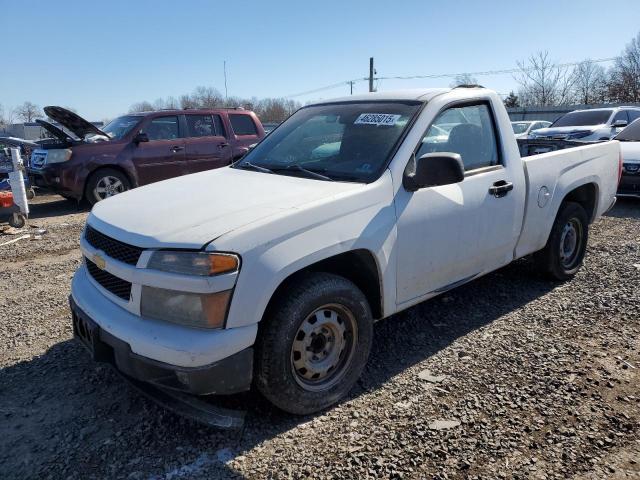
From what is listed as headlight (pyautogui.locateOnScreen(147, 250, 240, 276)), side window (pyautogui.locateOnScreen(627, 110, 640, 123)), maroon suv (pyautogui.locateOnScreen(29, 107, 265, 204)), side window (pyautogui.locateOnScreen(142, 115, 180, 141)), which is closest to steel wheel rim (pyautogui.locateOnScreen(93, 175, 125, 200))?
maroon suv (pyautogui.locateOnScreen(29, 107, 265, 204))

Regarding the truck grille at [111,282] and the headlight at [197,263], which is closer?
the headlight at [197,263]

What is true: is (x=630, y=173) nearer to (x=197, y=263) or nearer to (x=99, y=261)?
(x=197, y=263)

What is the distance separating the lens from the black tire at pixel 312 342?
8.36ft

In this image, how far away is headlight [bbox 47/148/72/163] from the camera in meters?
8.75

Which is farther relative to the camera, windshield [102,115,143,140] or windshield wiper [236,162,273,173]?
windshield [102,115,143,140]

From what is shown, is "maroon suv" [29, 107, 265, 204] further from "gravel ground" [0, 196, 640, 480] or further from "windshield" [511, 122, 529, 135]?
"windshield" [511, 122, 529, 135]

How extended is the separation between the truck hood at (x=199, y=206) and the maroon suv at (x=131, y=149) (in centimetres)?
614

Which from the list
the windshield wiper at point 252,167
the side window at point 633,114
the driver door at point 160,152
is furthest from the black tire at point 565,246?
the side window at point 633,114

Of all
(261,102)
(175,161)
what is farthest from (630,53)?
(175,161)

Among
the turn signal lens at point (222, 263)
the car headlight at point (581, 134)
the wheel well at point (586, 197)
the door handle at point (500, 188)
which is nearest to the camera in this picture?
the turn signal lens at point (222, 263)

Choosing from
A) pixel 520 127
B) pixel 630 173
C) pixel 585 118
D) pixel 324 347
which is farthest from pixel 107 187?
pixel 520 127

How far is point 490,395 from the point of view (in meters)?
3.01

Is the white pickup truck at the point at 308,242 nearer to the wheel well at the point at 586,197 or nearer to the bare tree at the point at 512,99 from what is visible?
the wheel well at the point at 586,197

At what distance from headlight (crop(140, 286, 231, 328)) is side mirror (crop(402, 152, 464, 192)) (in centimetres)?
140
